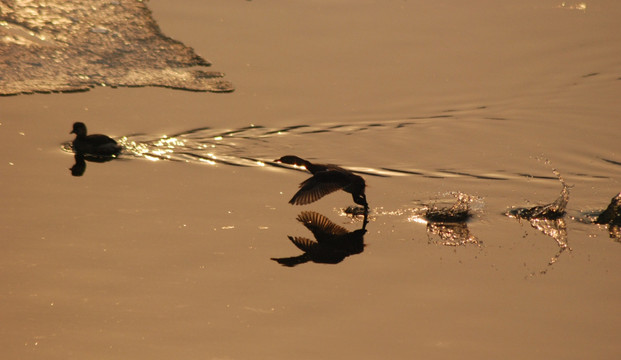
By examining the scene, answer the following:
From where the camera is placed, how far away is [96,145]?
9117 millimetres

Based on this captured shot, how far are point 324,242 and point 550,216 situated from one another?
2.16 metres

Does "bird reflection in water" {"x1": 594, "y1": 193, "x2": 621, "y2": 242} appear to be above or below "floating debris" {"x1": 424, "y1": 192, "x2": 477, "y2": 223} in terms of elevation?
above

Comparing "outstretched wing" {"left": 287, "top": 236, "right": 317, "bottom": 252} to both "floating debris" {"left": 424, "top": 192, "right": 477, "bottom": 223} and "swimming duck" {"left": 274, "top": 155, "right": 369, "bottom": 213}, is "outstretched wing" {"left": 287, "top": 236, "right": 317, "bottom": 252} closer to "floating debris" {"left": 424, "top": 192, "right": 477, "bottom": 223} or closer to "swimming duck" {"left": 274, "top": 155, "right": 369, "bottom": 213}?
"swimming duck" {"left": 274, "top": 155, "right": 369, "bottom": 213}

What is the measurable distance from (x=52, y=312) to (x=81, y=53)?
21.3ft

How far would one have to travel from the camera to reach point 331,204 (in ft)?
27.8

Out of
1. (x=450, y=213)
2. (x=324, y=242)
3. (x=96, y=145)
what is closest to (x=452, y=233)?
(x=450, y=213)

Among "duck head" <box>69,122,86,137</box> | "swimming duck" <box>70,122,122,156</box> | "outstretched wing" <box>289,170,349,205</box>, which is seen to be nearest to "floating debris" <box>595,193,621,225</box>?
"outstretched wing" <box>289,170,349,205</box>

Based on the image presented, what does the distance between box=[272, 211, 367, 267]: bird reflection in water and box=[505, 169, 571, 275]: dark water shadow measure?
1.48 m

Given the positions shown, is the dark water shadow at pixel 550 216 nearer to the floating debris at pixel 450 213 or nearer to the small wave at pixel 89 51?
the floating debris at pixel 450 213

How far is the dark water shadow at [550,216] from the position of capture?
7.81m

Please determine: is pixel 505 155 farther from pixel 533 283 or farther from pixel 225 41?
pixel 225 41

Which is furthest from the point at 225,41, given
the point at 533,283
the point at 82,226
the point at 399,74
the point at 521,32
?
the point at 533,283

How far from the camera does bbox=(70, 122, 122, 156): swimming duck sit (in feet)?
29.9

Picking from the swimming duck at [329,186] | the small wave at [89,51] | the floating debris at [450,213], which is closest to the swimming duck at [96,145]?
the small wave at [89,51]
